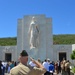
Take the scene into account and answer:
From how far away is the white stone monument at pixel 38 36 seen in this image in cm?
3095

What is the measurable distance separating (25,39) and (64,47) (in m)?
5.59

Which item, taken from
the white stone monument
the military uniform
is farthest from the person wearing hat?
the white stone monument

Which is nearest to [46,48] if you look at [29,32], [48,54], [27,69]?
[48,54]

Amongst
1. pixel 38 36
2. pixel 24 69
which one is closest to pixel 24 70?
pixel 24 69

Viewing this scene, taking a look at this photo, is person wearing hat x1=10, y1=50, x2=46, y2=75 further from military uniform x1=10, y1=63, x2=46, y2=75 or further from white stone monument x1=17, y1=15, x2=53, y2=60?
white stone monument x1=17, y1=15, x2=53, y2=60

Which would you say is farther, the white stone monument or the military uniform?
the white stone monument

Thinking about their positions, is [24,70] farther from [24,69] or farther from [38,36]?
[38,36]

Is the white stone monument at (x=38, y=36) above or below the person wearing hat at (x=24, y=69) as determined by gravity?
above

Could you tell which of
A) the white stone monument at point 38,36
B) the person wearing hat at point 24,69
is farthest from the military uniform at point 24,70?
the white stone monument at point 38,36

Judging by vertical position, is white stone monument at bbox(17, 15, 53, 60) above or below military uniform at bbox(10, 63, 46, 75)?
above

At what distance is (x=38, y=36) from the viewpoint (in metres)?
31.4

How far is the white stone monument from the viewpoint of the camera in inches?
1218

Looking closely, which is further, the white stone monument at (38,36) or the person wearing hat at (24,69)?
the white stone monument at (38,36)

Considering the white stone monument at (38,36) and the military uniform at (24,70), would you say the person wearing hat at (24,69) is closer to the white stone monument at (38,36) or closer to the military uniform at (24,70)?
the military uniform at (24,70)
